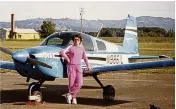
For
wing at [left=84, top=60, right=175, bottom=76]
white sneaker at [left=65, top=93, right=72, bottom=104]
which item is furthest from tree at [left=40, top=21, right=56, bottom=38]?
white sneaker at [left=65, top=93, right=72, bottom=104]

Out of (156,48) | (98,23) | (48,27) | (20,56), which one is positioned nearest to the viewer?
(20,56)

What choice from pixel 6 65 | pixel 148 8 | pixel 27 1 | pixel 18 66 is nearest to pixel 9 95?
pixel 6 65

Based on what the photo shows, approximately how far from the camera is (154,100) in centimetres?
934

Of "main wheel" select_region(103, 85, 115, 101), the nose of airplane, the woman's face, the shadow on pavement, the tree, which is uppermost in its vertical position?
the tree

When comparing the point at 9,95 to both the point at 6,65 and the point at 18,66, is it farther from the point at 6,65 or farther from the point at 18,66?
the point at 18,66

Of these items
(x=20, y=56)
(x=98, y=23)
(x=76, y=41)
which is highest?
(x=98, y=23)

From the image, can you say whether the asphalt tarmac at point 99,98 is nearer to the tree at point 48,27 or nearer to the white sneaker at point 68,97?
the white sneaker at point 68,97

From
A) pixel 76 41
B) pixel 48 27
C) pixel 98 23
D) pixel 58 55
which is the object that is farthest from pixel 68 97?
pixel 48 27

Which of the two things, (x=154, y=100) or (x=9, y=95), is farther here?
(x=9, y=95)

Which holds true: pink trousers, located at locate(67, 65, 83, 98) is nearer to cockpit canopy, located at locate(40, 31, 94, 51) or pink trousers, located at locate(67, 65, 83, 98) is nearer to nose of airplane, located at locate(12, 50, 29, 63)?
cockpit canopy, located at locate(40, 31, 94, 51)

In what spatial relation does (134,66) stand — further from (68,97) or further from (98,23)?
(98,23)

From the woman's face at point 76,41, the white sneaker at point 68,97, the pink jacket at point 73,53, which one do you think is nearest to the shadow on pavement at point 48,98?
the white sneaker at point 68,97

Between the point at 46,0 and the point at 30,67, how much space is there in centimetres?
148

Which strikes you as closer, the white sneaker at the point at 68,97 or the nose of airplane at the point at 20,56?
the nose of airplane at the point at 20,56
